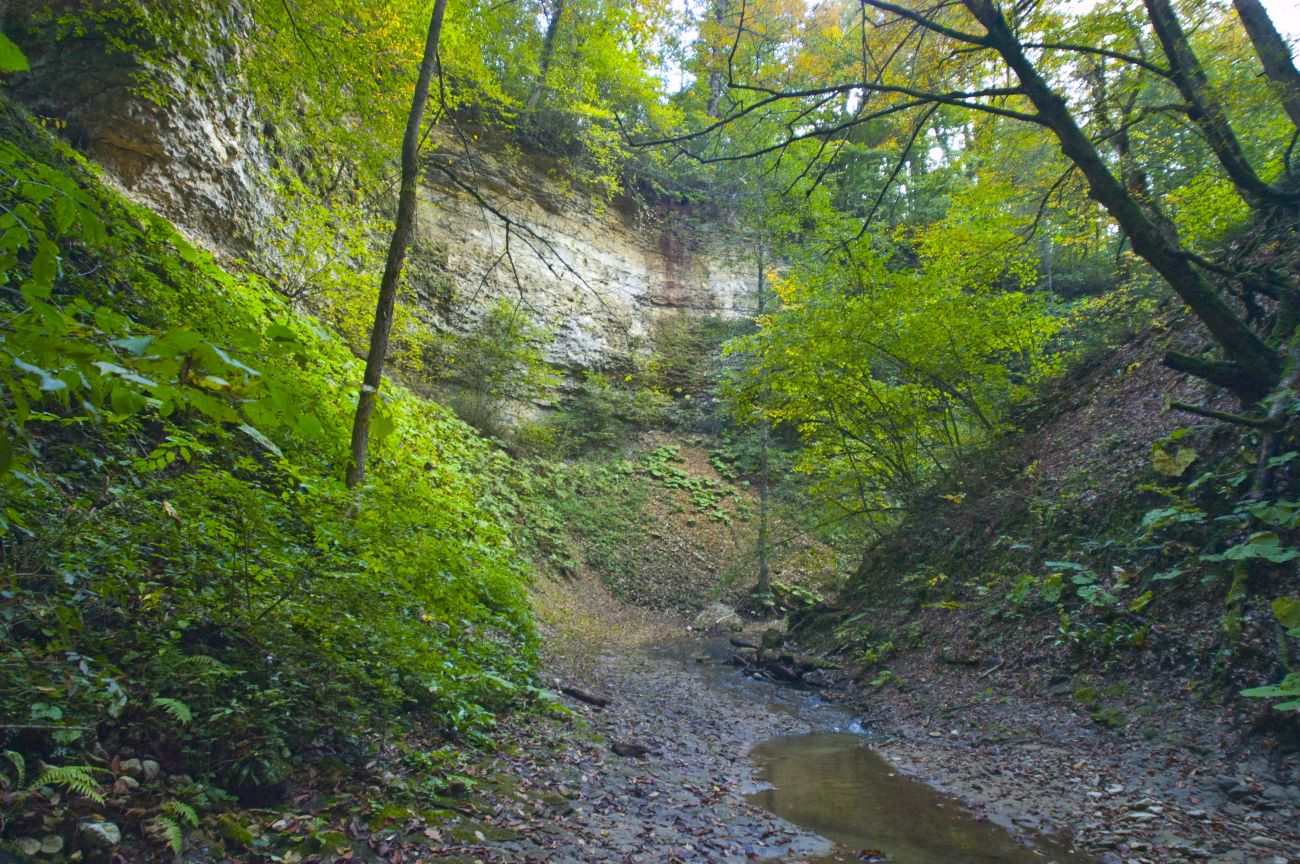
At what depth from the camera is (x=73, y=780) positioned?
2094 mm

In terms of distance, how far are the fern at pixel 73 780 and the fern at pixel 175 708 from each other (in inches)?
14.5

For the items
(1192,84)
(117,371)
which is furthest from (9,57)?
(1192,84)

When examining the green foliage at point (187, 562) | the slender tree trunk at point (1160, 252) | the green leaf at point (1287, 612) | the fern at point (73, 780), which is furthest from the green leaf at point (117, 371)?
the slender tree trunk at point (1160, 252)

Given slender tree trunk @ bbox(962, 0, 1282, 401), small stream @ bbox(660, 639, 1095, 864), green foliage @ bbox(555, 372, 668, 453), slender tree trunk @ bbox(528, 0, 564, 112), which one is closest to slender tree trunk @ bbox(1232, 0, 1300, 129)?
slender tree trunk @ bbox(962, 0, 1282, 401)

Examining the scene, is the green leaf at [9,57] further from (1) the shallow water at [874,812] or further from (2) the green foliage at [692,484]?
(2) the green foliage at [692,484]

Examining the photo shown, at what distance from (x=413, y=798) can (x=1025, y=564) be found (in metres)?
6.72

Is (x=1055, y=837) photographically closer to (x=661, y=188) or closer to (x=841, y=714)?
(x=841, y=714)

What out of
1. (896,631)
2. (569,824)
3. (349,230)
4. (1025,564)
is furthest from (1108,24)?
(349,230)

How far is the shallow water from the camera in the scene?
327 cm

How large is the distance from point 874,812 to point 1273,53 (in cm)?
817

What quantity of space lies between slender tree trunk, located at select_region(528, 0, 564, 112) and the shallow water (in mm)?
13069

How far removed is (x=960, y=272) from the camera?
29.4ft

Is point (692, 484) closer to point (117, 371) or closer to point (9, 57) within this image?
point (9, 57)

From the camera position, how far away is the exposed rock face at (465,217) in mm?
7793
